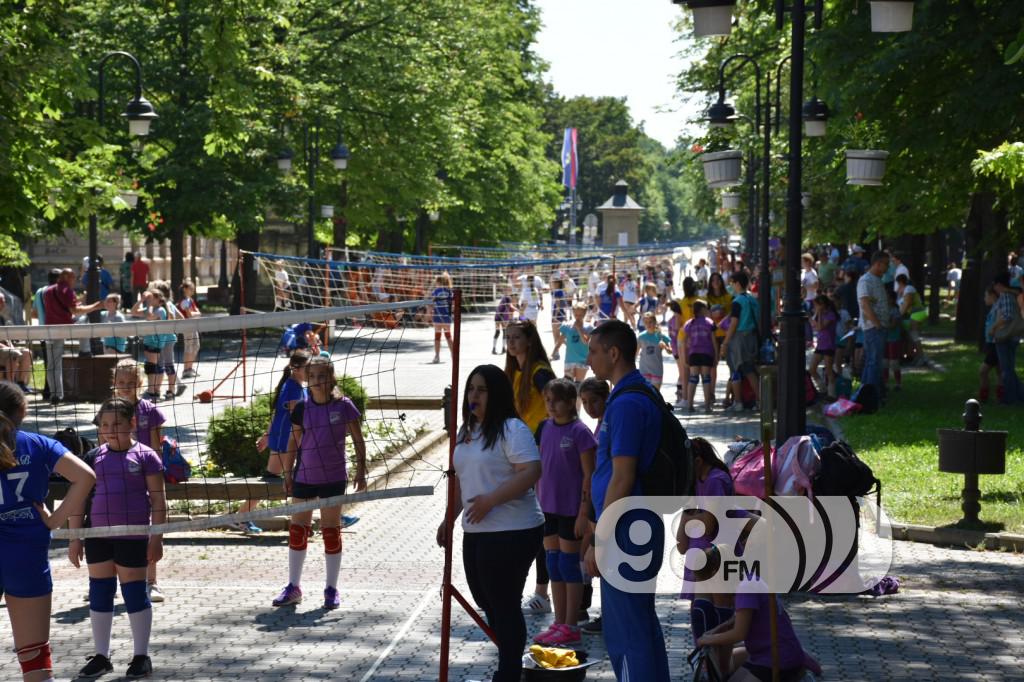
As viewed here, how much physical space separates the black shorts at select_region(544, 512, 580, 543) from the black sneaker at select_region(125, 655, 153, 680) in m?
2.37

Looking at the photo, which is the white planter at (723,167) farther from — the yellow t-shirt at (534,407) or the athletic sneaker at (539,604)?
the athletic sneaker at (539,604)

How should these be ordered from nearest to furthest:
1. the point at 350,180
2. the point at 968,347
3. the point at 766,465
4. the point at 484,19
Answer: the point at 766,465 < the point at 968,347 < the point at 350,180 < the point at 484,19

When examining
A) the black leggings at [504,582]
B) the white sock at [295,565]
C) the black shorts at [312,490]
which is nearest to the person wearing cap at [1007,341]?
the black shorts at [312,490]

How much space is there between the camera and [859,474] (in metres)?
9.16

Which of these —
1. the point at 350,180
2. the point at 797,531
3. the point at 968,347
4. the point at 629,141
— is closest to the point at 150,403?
the point at 797,531

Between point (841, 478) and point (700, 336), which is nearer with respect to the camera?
point (841, 478)

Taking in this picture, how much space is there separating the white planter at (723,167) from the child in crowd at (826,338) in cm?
341

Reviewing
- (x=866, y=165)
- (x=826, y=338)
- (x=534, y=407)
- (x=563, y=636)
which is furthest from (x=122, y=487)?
(x=826, y=338)

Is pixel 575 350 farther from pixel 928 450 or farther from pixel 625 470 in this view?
pixel 625 470

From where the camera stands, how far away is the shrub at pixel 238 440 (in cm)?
1407

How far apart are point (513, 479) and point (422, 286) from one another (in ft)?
96.7

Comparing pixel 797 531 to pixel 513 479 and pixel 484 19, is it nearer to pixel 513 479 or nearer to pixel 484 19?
pixel 513 479

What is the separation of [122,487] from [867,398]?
13025 mm

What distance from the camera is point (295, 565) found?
32.1ft
